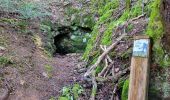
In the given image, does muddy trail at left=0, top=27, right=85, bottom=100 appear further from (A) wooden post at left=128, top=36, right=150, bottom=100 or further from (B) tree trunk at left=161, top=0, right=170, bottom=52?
(B) tree trunk at left=161, top=0, right=170, bottom=52

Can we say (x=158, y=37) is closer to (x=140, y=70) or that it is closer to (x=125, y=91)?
(x=140, y=70)

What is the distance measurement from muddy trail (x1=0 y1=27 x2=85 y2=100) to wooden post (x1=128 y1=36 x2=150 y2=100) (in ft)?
6.30

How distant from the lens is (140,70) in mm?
3455

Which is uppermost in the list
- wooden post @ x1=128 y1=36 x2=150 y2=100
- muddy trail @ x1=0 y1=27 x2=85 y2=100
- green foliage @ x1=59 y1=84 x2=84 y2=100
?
wooden post @ x1=128 y1=36 x2=150 y2=100

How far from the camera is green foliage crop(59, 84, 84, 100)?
4.75m

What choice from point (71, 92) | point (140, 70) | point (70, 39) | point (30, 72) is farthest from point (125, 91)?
point (70, 39)

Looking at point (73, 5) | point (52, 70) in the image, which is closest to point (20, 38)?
point (52, 70)

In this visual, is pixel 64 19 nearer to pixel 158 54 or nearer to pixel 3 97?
pixel 3 97

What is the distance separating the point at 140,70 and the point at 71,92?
1.81m

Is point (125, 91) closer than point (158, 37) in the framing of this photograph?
No

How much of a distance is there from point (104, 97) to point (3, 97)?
1.68 metres

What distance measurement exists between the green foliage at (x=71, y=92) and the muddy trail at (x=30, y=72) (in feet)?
0.47

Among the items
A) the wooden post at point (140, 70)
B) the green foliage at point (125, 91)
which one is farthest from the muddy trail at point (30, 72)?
the wooden post at point (140, 70)

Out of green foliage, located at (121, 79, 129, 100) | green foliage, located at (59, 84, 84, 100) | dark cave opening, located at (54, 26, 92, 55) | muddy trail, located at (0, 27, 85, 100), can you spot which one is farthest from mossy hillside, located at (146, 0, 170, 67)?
dark cave opening, located at (54, 26, 92, 55)
